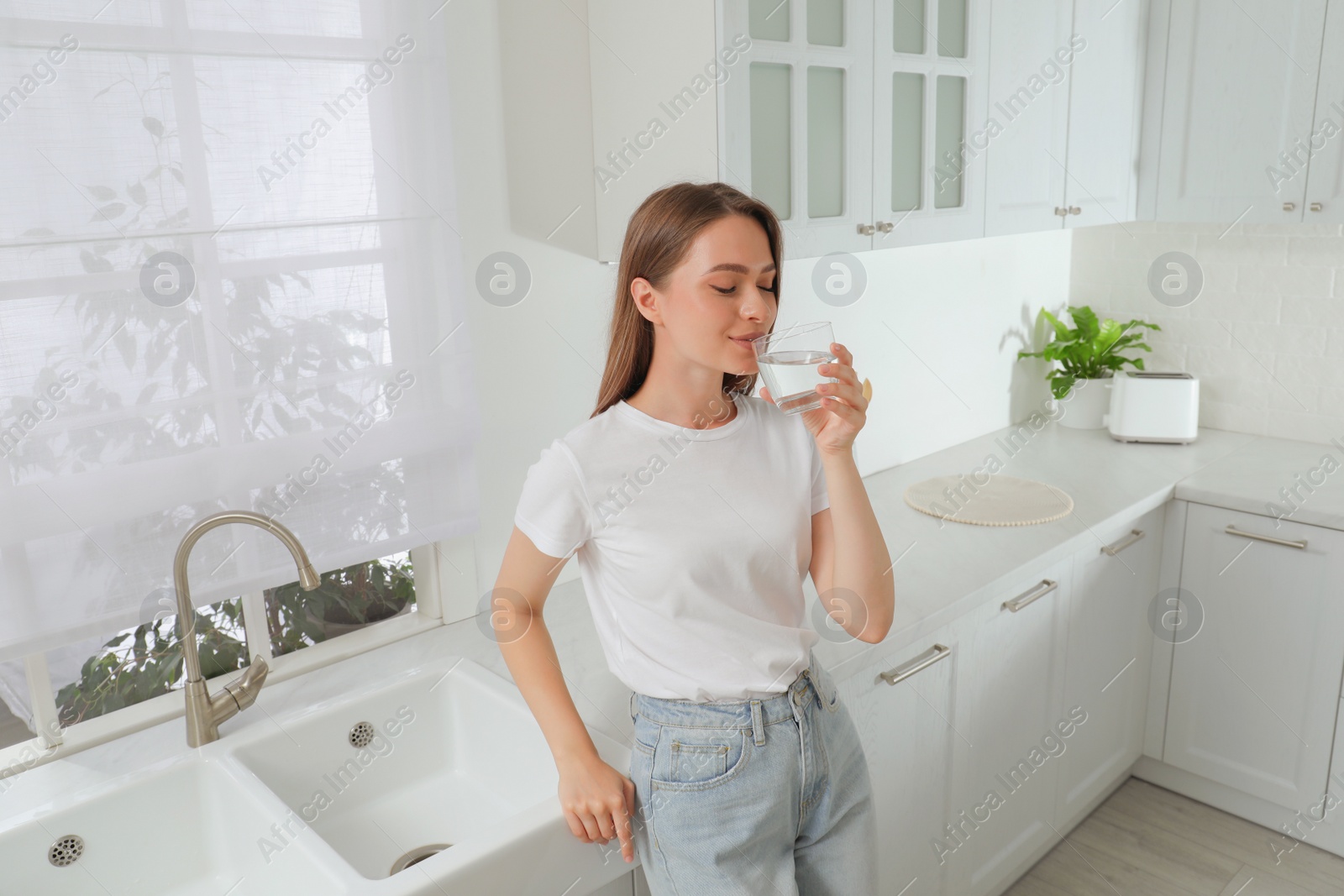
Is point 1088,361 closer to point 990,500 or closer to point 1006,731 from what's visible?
point 990,500

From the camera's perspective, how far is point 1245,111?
230cm

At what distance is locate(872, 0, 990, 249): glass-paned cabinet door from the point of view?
1.78m

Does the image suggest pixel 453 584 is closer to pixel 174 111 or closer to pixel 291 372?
pixel 291 372

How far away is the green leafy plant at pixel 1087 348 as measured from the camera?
110 inches

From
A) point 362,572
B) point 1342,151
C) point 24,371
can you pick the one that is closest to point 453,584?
point 362,572

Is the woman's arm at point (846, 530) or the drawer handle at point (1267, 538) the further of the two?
the drawer handle at point (1267, 538)

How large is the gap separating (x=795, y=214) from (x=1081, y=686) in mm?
1279

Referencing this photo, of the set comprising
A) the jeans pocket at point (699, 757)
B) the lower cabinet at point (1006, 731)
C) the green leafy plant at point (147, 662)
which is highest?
the jeans pocket at point (699, 757)

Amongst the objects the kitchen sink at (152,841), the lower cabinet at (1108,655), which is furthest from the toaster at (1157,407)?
the kitchen sink at (152,841)

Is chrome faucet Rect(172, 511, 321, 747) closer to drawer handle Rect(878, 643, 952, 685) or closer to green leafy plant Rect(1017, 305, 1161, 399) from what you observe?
drawer handle Rect(878, 643, 952, 685)

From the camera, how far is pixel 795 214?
166cm

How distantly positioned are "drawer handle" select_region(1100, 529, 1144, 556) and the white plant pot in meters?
0.60

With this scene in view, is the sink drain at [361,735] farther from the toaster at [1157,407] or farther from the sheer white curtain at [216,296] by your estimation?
the toaster at [1157,407]

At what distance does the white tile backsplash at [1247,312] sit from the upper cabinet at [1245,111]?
0.31 meters
